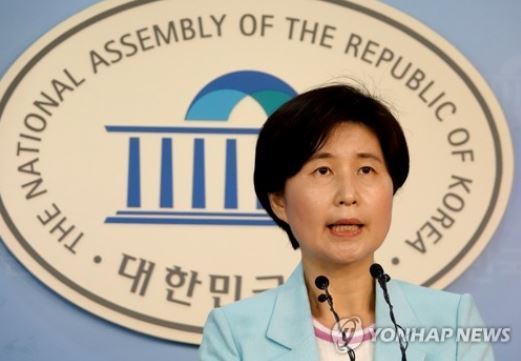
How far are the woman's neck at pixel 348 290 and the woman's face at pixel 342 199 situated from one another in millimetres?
20

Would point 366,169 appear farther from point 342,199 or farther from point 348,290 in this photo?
point 348,290

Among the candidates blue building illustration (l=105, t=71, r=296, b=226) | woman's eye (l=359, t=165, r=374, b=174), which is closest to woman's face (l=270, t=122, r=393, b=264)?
woman's eye (l=359, t=165, r=374, b=174)

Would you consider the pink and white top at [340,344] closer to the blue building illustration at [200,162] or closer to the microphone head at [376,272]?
the microphone head at [376,272]

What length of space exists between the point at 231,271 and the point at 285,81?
52cm

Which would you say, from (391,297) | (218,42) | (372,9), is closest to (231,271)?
(218,42)

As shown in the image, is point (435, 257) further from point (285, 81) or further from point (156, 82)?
point (156, 82)

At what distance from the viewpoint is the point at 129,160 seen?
254 centimetres

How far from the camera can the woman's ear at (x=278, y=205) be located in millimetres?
1638

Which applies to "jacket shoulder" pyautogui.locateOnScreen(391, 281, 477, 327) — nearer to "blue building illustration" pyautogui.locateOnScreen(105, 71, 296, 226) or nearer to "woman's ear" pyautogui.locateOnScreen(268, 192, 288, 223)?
"woman's ear" pyautogui.locateOnScreen(268, 192, 288, 223)

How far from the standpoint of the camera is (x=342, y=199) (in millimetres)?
1490

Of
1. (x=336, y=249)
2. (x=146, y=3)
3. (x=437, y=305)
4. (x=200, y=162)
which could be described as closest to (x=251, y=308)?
(x=336, y=249)

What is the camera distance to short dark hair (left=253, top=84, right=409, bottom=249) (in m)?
1.55

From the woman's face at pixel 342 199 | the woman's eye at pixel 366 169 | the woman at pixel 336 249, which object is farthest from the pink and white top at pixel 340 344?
the woman's eye at pixel 366 169

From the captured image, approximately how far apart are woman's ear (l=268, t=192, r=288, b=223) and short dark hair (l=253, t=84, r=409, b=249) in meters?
→ 0.01
